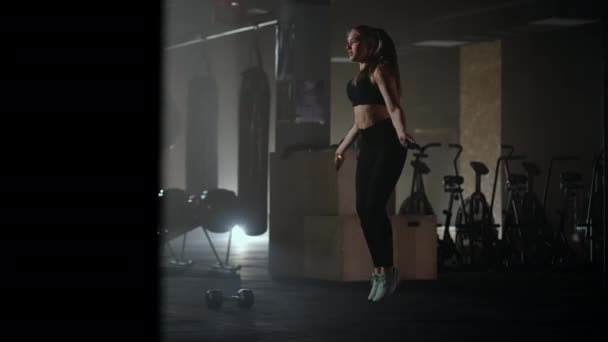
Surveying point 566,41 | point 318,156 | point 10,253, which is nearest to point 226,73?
point 566,41

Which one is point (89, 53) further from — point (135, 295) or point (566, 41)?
point (566, 41)

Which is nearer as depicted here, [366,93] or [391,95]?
[391,95]

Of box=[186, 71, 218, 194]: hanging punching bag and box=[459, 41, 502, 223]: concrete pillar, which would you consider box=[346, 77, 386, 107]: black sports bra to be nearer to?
box=[186, 71, 218, 194]: hanging punching bag

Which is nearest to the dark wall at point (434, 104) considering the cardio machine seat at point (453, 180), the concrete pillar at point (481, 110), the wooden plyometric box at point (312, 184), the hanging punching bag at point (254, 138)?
the concrete pillar at point (481, 110)

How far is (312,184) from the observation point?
7.94 metres

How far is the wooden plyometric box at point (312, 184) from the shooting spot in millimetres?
7762

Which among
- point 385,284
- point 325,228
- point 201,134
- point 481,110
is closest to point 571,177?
point 325,228

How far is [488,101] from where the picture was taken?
15.8m

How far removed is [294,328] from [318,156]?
2.82 meters

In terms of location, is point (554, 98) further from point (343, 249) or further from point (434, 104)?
point (343, 249)

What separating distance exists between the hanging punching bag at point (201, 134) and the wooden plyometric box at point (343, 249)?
2224 mm

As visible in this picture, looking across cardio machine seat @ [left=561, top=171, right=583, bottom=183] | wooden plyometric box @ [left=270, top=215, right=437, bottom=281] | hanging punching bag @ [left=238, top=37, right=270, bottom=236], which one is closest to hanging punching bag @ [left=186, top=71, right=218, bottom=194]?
hanging punching bag @ [left=238, top=37, right=270, bottom=236]

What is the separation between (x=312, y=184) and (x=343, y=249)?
573 millimetres

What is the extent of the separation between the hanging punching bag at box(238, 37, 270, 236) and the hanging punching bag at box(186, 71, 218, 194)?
1.55 m
